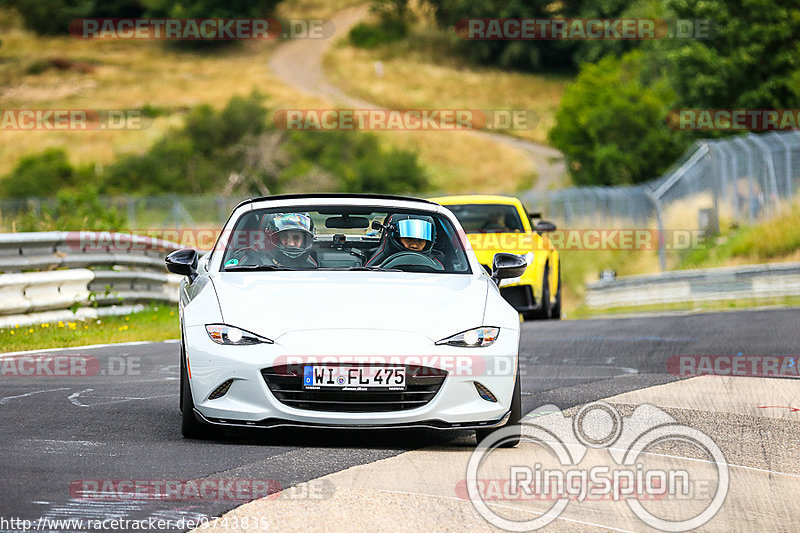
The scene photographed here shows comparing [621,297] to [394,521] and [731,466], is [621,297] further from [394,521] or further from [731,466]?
[394,521]

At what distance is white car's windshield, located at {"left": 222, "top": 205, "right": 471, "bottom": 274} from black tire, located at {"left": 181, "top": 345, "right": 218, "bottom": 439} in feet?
3.26

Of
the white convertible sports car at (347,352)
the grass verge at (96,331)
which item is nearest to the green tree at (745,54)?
the grass verge at (96,331)

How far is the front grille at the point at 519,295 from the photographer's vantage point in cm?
1692

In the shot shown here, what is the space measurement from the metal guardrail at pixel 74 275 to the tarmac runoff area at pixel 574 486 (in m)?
7.53

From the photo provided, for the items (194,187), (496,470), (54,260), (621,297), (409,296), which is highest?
(409,296)

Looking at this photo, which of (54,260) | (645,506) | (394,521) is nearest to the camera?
(394,521)

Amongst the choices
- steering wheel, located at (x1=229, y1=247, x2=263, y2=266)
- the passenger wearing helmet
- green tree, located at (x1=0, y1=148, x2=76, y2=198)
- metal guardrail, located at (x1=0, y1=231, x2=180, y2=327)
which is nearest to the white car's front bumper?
steering wheel, located at (x1=229, y1=247, x2=263, y2=266)

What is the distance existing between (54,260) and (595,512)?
10476 mm

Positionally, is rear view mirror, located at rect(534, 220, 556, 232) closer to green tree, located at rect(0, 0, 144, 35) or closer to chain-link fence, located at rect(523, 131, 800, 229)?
chain-link fence, located at rect(523, 131, 800, 229)

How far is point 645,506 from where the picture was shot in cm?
572

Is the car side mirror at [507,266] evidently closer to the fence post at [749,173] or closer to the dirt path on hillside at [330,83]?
the fence post at [749,173]

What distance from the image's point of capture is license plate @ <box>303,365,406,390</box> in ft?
22.3

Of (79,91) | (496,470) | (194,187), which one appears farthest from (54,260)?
(79,91)

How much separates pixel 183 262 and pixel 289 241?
2.26 ft
